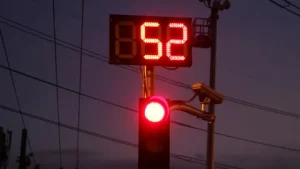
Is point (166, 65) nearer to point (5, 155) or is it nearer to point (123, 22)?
point (123, 22)

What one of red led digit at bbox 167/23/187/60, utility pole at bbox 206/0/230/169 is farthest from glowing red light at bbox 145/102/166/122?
utility pole at bbox 206/0/230/169

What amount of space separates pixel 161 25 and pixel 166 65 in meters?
0.51

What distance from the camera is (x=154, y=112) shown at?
6.57 m

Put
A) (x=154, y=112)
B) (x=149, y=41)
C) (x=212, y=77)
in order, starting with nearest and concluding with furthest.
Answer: (x=154, y=112) < (x=149, y=41) < (x=212, y=77)

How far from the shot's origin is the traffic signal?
6.20 m

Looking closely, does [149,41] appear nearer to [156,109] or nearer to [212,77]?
[156,109]

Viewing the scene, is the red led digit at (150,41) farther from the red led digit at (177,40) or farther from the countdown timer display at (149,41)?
the red led digit at (177,40)

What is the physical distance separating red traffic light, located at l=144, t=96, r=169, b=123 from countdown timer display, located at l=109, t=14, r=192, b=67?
0.75 metres

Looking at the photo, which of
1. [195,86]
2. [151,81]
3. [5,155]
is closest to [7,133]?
[5,155]

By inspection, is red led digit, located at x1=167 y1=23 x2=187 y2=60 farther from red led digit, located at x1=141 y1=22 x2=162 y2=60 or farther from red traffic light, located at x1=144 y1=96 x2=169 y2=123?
red traffic light, located at x1=144 y1=96 x2=169 y2=123

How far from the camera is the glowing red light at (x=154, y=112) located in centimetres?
653

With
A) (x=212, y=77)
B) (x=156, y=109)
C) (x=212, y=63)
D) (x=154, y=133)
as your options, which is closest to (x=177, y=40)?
(x=156, y=109)

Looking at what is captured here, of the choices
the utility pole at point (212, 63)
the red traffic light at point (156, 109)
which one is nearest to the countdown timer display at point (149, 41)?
the red traffic light at point (156, 109)

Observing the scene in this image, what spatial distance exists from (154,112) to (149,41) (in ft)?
3.78
